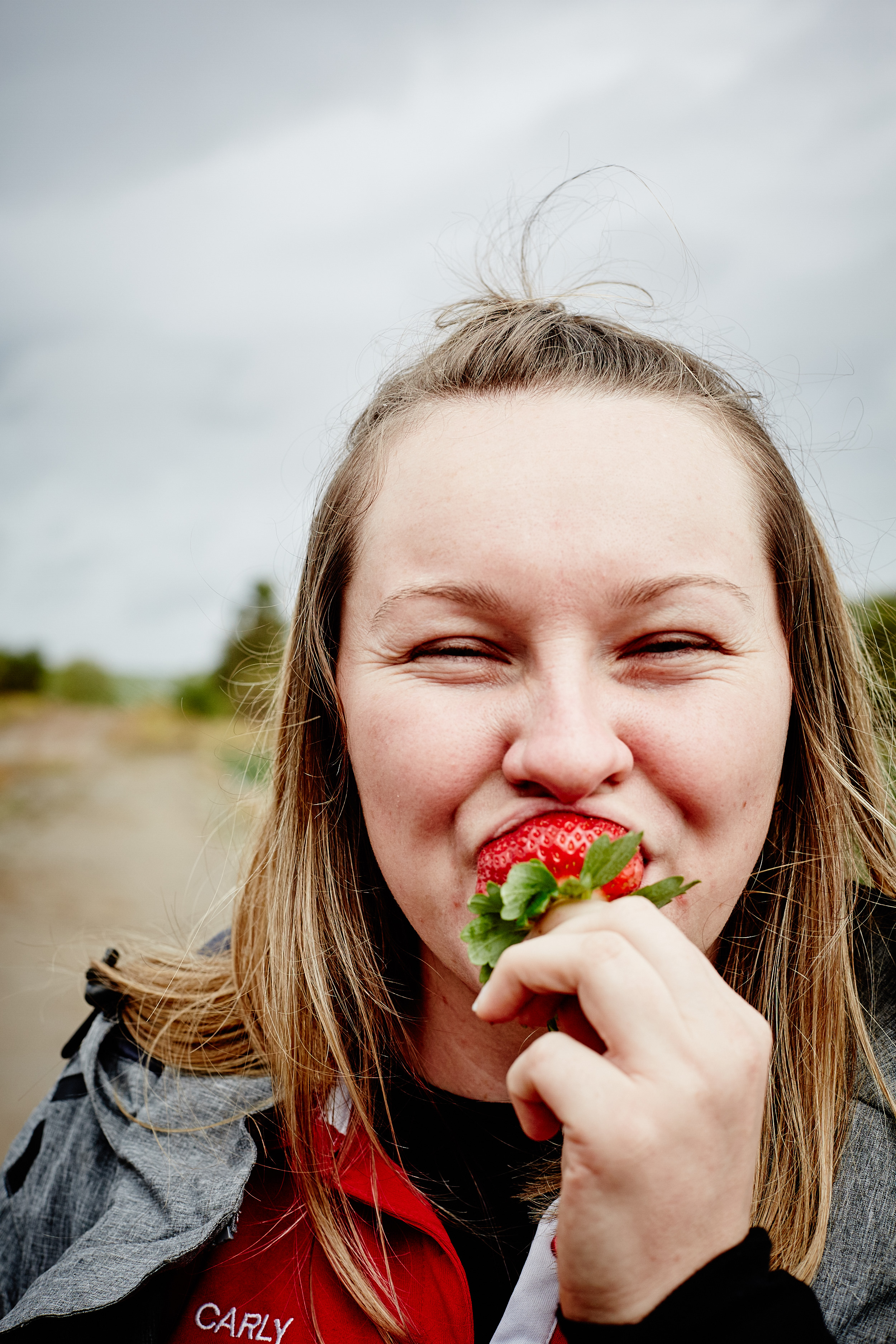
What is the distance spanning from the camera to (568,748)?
1.43 m

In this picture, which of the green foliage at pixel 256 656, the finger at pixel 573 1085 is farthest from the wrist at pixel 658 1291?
the green foliage at pixel 256 656

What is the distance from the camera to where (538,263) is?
8.57ft

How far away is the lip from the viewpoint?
1.49m

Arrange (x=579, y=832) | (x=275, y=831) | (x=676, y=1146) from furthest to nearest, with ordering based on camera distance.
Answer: (x=275, y=831) → (x=579, y=832) → (x=676, y=1146)

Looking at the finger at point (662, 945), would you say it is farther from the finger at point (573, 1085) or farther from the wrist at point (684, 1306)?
the wrist at point (684, 1306)

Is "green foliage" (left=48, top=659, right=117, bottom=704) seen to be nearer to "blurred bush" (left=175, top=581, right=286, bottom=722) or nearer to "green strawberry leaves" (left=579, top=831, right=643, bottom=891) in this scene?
"blurred bush" (left=175, top=581, right=286, bottom=722)

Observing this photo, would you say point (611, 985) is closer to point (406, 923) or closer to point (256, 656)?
point (406, 923)

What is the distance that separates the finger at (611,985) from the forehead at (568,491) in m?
0.68

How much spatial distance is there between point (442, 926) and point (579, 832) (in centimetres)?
38

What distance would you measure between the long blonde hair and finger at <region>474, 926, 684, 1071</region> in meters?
0.95

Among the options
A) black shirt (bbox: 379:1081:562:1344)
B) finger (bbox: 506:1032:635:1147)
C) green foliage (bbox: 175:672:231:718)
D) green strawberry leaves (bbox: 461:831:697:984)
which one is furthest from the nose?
green foliage (bbox: 175:672:231:718)

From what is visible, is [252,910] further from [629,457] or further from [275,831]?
[629,457]

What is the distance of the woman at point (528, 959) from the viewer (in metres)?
1.18

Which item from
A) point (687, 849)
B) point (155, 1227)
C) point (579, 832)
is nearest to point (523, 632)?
point (579, 832)
